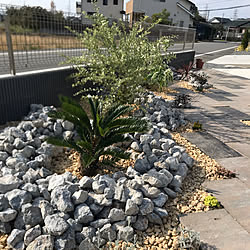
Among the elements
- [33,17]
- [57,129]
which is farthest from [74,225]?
[33,17]

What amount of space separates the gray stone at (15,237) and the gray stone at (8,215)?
142 mm

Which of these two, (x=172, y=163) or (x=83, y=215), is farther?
(x=172, y=163)

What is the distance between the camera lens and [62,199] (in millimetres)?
A: 2504

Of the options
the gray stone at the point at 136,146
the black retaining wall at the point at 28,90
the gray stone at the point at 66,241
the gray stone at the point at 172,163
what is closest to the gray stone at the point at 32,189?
the gray stone at the point at 66,241

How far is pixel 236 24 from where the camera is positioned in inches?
2736

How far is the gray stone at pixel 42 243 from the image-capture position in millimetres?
2154

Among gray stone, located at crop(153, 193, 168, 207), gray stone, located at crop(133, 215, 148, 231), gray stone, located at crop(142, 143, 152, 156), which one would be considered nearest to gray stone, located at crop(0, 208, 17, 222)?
gray stone, located at crop(133, 215, 148, 231)

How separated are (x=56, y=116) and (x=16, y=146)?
84 cm

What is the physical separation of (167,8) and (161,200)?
4325 cm

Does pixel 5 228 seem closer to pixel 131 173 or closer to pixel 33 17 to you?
pixel 131 173

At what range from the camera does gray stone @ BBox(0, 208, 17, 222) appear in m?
2.36

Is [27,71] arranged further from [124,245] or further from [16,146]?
[124,245]

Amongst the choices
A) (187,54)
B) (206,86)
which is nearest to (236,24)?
(187,54)

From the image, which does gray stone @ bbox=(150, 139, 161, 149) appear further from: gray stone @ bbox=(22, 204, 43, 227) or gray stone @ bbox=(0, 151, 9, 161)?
gray stone @ bbox=(0, 151, 9, 161)
